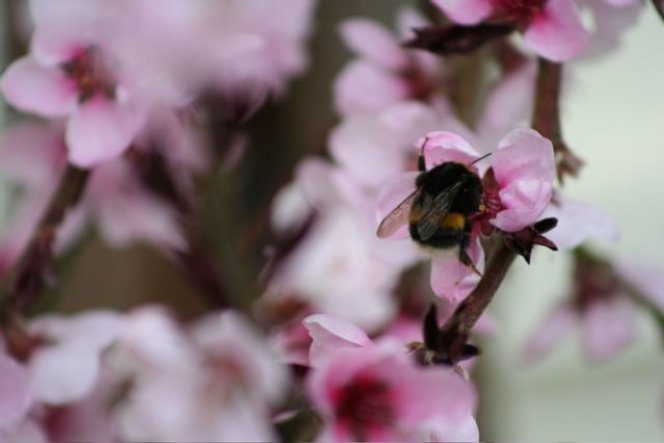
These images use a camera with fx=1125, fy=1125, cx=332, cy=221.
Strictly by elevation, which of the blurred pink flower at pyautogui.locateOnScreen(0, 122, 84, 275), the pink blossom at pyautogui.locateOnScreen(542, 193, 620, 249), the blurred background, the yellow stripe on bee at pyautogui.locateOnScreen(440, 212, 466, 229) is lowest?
the blurred background

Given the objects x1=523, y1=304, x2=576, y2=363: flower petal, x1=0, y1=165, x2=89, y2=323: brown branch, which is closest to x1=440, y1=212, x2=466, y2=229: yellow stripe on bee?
x1=0, y1=165, x2=89, y2=323: brown branch

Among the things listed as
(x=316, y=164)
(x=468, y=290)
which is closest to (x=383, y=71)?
(x=316, y=164)

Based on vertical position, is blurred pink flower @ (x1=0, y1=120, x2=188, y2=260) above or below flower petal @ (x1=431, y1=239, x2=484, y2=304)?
below

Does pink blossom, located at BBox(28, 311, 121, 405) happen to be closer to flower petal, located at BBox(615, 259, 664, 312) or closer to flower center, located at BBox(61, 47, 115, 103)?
flower center, located at BBox(61, 47, 115, 103)

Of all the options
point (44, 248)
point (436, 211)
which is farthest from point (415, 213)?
point (44, 248)

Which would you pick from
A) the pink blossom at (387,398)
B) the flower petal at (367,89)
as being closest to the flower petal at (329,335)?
the pink blossom at (387,398)

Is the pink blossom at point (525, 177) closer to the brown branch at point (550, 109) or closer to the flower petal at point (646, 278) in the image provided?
the brown branch at point (550, 109)

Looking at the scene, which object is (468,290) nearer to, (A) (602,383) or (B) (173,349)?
(B) (173,349)

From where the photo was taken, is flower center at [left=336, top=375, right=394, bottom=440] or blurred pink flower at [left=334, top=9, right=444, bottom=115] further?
blurred pink flower at [left=334, top=9, right=444, bottom=115]
